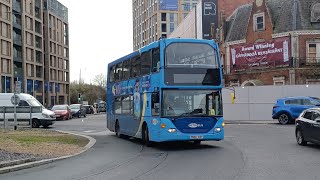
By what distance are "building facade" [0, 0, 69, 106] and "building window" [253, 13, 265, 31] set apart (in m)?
35.8

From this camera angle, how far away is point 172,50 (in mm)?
15977

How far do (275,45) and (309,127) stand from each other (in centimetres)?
3051

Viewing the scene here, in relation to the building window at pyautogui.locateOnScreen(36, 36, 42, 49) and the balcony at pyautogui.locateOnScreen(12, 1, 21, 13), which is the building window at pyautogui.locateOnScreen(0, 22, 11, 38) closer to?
the balcony at pyautogui.locateOnScreen(12, 1, 21, 13)

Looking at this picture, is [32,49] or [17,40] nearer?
[17,40]

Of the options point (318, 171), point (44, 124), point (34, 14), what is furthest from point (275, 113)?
point (34, 14)

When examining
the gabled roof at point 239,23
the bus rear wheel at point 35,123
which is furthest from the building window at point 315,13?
the bus rear wheel at point 35,123

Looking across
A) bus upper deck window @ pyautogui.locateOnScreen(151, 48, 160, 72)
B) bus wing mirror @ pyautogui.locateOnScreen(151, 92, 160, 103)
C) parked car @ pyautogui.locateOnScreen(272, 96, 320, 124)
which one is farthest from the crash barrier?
parked car @ pyautogui.locateOnScreen(272, 96, 320, 124)

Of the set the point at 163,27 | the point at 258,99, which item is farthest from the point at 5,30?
the point at 163,27

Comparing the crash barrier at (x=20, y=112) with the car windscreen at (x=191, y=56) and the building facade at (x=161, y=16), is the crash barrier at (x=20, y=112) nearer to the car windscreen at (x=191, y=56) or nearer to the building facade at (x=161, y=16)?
the car windscreen at (x=191, y=56)

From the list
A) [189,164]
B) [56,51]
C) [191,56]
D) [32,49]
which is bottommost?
[189,164]

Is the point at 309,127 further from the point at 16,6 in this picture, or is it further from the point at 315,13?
the point at 16,6

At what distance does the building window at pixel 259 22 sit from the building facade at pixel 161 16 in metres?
79.6

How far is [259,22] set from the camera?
47.2m

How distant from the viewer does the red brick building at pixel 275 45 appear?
43.5 metres
